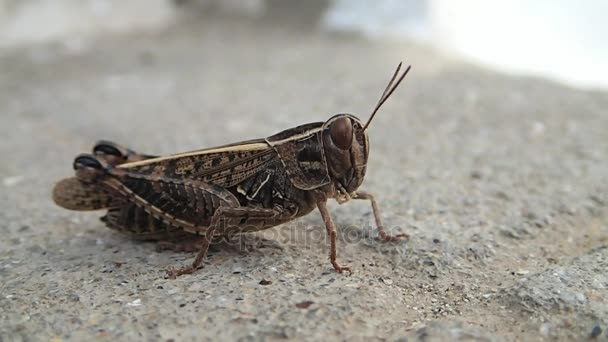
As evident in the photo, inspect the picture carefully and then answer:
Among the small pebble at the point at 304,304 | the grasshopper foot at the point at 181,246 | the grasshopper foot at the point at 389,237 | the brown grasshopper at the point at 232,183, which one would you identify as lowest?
the small pebble at the point at 304,304

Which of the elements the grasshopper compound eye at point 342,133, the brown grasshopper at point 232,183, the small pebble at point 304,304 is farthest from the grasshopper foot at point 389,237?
the small pebble at point 304,304

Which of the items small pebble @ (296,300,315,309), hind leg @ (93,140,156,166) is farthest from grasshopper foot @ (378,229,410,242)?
hind leg @ (93,140,156,166)

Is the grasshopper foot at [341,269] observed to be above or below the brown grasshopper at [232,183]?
below

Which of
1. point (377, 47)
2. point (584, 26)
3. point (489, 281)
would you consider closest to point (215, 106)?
point (377, 47)

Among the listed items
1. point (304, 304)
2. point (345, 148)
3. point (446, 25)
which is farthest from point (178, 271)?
point (446, 25)

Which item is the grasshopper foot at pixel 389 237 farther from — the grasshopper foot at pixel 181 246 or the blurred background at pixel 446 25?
the blurred background at pixel 446 25

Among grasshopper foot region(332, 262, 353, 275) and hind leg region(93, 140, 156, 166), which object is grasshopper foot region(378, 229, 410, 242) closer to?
grasshopper foot region(332, 262, 353, 275)

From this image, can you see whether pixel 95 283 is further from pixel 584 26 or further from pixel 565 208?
pixel 584 26
